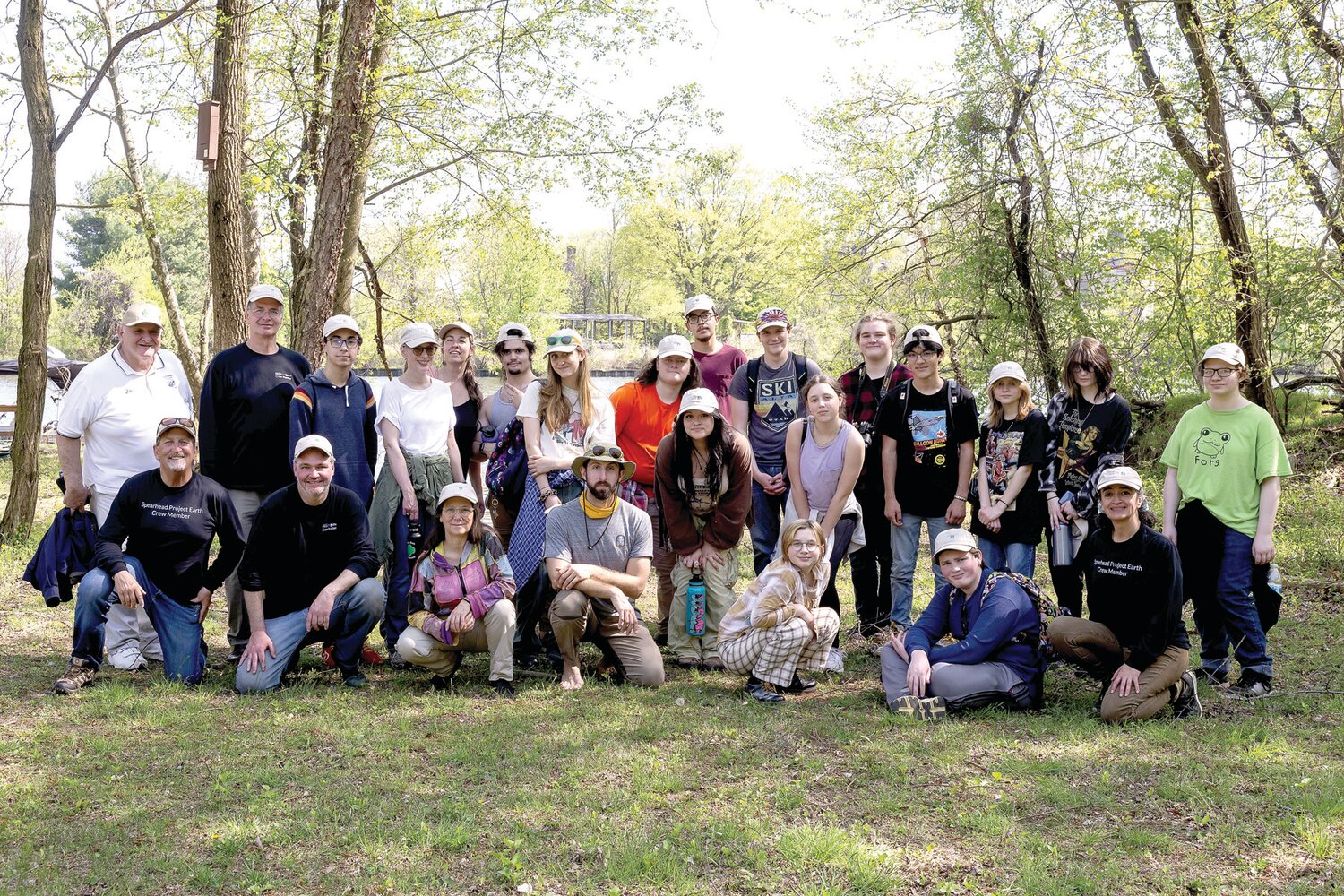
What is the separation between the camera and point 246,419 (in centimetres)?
593

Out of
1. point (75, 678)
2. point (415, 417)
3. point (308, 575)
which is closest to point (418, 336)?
point (415, 417)

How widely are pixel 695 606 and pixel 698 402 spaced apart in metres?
1.25

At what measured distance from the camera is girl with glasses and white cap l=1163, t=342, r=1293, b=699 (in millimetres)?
5504

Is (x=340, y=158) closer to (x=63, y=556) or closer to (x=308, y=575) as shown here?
(x=63, y=556)

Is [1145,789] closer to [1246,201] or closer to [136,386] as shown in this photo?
[136,386]

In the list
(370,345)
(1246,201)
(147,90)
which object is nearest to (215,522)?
(1246,201)

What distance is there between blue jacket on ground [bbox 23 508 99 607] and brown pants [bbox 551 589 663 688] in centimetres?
261

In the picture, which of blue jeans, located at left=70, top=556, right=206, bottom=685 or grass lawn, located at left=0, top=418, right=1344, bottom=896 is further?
blue jeans, located at left=70, top=556, right=206, bottom=685

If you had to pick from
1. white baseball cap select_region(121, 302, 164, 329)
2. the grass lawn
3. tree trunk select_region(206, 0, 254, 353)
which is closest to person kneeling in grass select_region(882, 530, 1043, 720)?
the grass lawn

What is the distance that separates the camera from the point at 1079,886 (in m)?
3.43

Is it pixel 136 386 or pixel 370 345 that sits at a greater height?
pixel 370 345

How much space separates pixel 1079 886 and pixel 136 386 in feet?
17.9

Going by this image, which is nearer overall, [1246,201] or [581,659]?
[581,659]

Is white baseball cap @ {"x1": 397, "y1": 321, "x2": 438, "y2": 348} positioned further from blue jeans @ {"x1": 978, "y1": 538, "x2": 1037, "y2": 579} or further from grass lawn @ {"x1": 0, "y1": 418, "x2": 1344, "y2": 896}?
blue jeans @ {"x1": 978, "y1": 538, "x2": 1037, "y2": 579}
